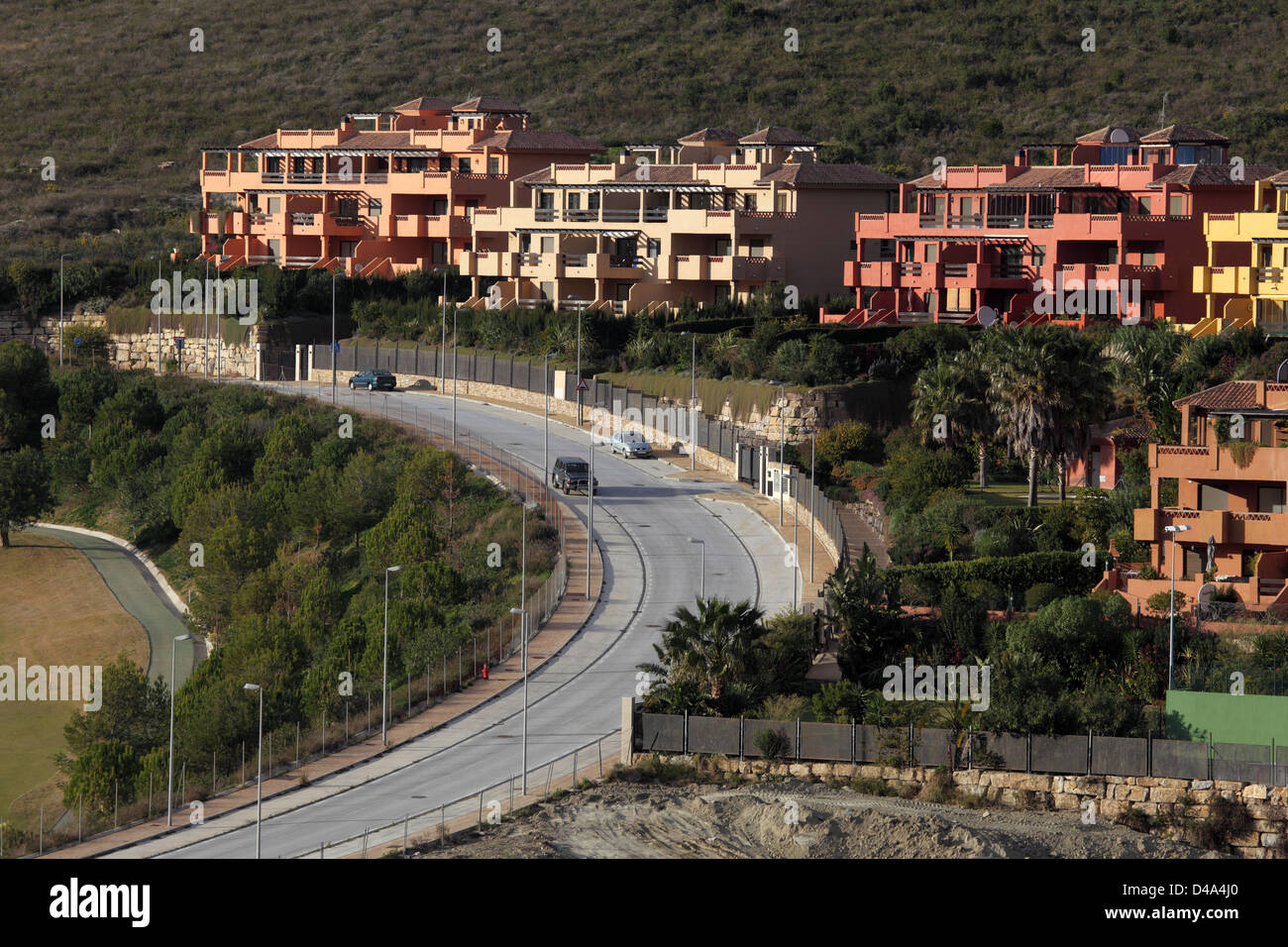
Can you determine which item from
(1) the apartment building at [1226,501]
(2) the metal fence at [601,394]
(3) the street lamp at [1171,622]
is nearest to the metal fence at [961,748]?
(3) the street lamp at [1171,622]

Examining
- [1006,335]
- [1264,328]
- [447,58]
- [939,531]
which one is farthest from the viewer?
[447,58]

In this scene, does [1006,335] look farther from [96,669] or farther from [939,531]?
[96,669]

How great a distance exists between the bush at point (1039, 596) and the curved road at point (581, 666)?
8119 millimetres

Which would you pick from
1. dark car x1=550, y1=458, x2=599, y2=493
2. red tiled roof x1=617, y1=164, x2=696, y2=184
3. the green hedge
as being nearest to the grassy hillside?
red tiled roof x1=617, y1=164, x2=696, y2=184

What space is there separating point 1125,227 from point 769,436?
19392mm

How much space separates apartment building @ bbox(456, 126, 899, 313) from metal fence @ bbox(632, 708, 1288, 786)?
5474 cm

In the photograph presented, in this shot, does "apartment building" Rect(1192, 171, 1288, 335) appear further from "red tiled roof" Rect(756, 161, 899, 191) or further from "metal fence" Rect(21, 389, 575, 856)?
"metal fence" Rect(21, 389, 575, 856)

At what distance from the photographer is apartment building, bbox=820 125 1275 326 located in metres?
96.4

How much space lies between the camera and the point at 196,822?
5441 centimetres

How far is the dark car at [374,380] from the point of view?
10912 cm

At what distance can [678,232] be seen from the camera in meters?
111

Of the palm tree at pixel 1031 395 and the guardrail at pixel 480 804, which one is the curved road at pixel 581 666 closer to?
the guardrail at pixel 480 804

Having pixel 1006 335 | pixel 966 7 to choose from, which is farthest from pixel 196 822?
pixel 966 7

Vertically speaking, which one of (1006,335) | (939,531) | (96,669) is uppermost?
(1006,335)
